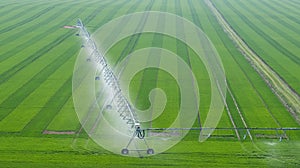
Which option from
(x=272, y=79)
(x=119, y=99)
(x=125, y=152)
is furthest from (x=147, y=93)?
(x=272, y=79)

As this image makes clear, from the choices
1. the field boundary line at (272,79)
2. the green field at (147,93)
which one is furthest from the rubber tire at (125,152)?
the field boundary line at (272,79)

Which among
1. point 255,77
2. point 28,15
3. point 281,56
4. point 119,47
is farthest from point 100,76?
point 28,15

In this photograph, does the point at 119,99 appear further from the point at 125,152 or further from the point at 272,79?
the point at 272,79

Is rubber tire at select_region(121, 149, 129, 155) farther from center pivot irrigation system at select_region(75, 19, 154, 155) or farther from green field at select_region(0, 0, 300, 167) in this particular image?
green field at select_region(0, 0, 300, 167)

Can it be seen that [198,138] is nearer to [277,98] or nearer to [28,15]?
[277,98]

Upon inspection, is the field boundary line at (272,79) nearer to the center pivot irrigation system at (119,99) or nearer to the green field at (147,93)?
the green field at (147,93)

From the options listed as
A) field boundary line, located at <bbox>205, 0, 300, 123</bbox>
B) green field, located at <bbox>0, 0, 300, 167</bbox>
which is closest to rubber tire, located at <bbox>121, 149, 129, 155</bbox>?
green field, located at <bbox>0, 0, 300, 167</bbox>
